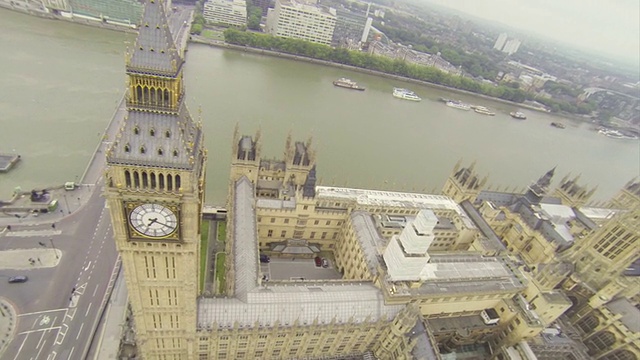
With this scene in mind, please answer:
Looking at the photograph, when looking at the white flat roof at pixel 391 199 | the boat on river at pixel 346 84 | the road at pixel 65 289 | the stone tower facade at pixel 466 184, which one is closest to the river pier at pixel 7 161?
the road at pixel 65 289

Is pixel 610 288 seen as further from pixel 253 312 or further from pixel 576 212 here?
pixel 253 312

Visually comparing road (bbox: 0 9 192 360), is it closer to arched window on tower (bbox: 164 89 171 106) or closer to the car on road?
the car on road

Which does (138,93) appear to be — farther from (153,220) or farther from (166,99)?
(153,220)

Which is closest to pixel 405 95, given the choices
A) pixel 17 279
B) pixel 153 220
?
pixel 153 220

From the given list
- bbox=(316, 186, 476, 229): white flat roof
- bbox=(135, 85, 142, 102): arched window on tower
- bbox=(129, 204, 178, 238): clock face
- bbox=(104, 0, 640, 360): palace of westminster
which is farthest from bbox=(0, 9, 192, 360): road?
bbox=(316, 186, 476, 229): white flat roof

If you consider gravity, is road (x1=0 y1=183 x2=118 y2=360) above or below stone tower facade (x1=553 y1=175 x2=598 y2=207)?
below

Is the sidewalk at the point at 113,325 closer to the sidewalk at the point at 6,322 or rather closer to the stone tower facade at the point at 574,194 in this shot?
the sidewalk at the point at 6,322

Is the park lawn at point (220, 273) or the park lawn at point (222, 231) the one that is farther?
the park lawn at point (222, 231)

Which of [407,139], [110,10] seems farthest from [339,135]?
[110,10]
